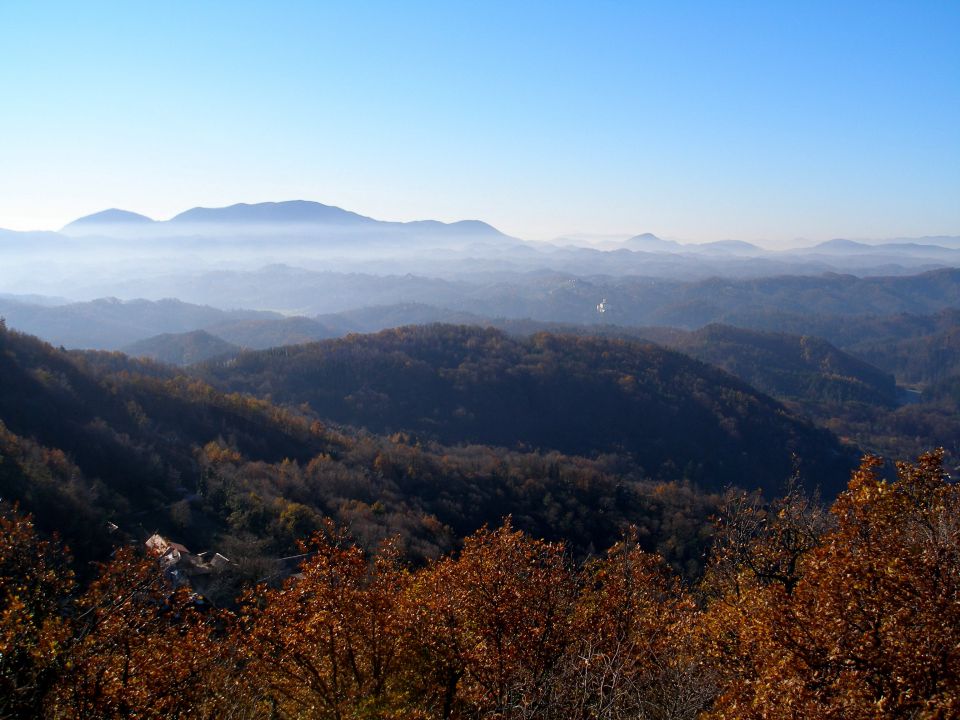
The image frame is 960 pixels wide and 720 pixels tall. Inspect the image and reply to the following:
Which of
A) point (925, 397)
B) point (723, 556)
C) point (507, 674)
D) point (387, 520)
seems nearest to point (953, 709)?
point (507, 674)

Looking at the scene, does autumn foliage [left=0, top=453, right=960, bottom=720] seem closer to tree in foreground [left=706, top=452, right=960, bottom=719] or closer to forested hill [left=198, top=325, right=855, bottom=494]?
tree in foreground [left=706, top=452, right=960, bottom=719]

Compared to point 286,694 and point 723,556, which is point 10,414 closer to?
point 286,694

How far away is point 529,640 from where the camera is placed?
452 inches

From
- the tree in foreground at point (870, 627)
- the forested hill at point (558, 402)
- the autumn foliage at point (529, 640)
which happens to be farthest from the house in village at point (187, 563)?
the forested hill at point (558, 402)

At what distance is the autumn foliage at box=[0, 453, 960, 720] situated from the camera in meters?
7.95

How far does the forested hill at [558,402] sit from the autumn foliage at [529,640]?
74.3 metres

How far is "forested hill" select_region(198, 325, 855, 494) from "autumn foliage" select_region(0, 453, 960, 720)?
2925 inches

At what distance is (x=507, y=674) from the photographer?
10578mm

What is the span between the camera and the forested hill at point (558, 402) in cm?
8994

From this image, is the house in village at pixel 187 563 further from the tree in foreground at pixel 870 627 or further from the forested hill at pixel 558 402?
the forested hill at pixel 558 402

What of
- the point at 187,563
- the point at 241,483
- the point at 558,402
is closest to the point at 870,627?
the point at 187,563

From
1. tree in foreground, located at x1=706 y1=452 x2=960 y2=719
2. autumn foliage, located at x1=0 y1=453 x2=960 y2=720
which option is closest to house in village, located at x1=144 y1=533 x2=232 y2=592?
autumn foliage, located at x1=0 y1=453 x2=960 y2=720

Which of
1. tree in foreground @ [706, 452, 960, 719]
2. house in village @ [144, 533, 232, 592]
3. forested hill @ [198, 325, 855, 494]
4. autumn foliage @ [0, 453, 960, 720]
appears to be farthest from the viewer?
forested hill @ [198, 325, 855, 494]

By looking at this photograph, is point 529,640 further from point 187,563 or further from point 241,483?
point 241,483
